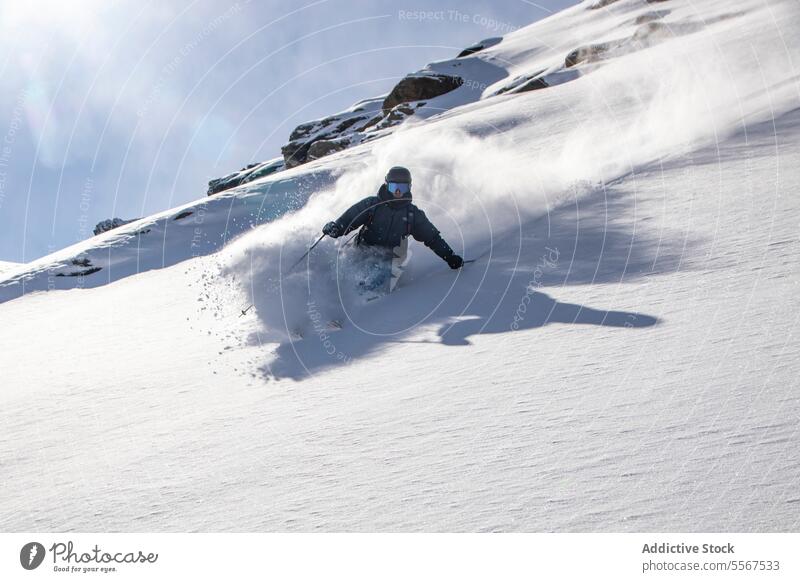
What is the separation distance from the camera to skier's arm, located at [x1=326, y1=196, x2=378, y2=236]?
26.4 feet

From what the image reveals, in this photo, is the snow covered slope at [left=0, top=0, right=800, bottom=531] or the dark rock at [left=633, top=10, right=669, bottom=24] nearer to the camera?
the snow covered slope at [left=0, top=0, right=800, bottom=531]

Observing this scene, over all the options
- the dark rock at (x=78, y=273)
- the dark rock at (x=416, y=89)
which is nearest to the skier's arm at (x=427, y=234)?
the dark rock at (x=78, y=273)

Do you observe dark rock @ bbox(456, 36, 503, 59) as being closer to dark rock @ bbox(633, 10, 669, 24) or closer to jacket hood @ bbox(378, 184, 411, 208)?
dark rock @ bbox(633, 10, 669, 24)

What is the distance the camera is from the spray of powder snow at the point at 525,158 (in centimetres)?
785

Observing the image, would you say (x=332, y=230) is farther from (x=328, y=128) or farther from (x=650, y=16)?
(x=328, y=128)

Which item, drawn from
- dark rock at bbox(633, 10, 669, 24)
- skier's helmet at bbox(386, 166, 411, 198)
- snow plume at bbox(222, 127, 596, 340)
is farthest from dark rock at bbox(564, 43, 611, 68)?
skier's helmet at bbox(386, 166, 411, 198)

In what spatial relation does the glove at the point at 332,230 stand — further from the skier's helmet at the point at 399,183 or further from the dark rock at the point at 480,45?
the dark rock at the point at 480,45

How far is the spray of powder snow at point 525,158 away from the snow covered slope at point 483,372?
0.25 feet

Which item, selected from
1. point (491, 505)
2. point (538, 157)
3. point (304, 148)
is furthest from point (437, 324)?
point (304, 148)

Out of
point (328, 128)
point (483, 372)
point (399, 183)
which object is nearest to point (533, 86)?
point (328, 128)

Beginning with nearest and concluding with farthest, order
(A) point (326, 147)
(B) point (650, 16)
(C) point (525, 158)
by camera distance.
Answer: (C) point (525, 158) → (A) point (326, 147) → (B) point (650, 16)

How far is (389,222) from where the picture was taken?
8047 millimetres

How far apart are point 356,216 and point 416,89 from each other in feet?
138

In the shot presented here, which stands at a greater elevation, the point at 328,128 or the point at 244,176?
the point at 328,128
